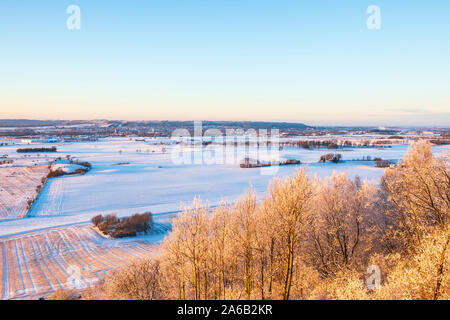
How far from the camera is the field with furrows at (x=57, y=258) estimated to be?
53.2 feet

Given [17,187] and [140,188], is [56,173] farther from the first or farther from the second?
[140,188]

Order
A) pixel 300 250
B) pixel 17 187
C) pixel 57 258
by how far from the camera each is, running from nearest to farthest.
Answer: pixel 300 250, pixel 57 258, pixel 17 187

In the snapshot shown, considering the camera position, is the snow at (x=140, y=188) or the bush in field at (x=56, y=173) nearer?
the snow at (x=140, y=188)

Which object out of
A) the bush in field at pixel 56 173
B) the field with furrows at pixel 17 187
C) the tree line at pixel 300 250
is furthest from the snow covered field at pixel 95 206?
the bush in field at pixel 56 173

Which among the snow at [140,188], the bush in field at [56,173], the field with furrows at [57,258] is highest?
the bush in field at [56,173]

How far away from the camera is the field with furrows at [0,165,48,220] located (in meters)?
31.8

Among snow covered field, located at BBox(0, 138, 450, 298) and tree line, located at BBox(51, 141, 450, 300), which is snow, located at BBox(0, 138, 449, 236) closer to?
snow covered field, located at BBox(0, 138, 450, 298)

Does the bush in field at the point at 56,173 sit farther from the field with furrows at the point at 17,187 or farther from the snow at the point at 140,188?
the snow at the point at 140,188

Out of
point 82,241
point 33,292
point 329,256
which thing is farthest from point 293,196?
point 82,241

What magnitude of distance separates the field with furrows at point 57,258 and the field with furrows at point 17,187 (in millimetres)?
9908

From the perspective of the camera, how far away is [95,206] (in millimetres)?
34219

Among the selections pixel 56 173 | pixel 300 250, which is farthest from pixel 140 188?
pixel 300 250

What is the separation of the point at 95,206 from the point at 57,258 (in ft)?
48.7
